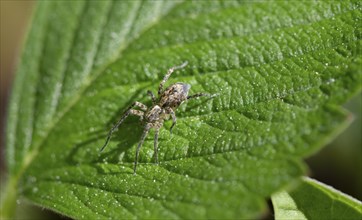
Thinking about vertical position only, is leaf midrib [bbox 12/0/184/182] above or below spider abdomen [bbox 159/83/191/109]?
below

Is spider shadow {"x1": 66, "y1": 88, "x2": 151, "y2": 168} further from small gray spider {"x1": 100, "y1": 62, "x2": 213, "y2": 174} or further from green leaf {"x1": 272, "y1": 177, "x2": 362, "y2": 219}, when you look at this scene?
green leaf {"x1": 272, "y1": 177, "x2": 362, "y2": 219}

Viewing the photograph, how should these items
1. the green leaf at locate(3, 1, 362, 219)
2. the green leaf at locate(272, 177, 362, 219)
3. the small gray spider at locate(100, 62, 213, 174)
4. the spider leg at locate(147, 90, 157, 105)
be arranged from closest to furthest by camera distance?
1. the green leaf at locate(3, 1, 362, 219)
2. the green leaf at locate(272, 177, 362, 219)
3. the small gray spider at locate(100, 62, 213, 174)
4. the spider leg at locate(147, 90, 157, 105)

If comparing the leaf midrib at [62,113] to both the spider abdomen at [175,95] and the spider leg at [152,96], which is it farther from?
the spider abdomen at [175,95]

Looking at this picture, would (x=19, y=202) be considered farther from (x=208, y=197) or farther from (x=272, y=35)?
(x=272, y=35)

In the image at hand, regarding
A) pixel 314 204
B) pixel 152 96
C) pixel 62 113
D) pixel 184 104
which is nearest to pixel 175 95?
pixel 184 104

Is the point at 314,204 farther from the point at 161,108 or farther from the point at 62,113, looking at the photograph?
the point at 62,113

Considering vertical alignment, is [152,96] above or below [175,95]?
below

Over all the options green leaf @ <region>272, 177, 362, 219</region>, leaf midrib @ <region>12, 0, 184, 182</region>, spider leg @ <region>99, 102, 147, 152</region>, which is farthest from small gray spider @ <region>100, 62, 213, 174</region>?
green leaf @ <region>272, 177, 362, 219</region>

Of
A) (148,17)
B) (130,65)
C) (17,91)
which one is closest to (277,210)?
(130,65)
